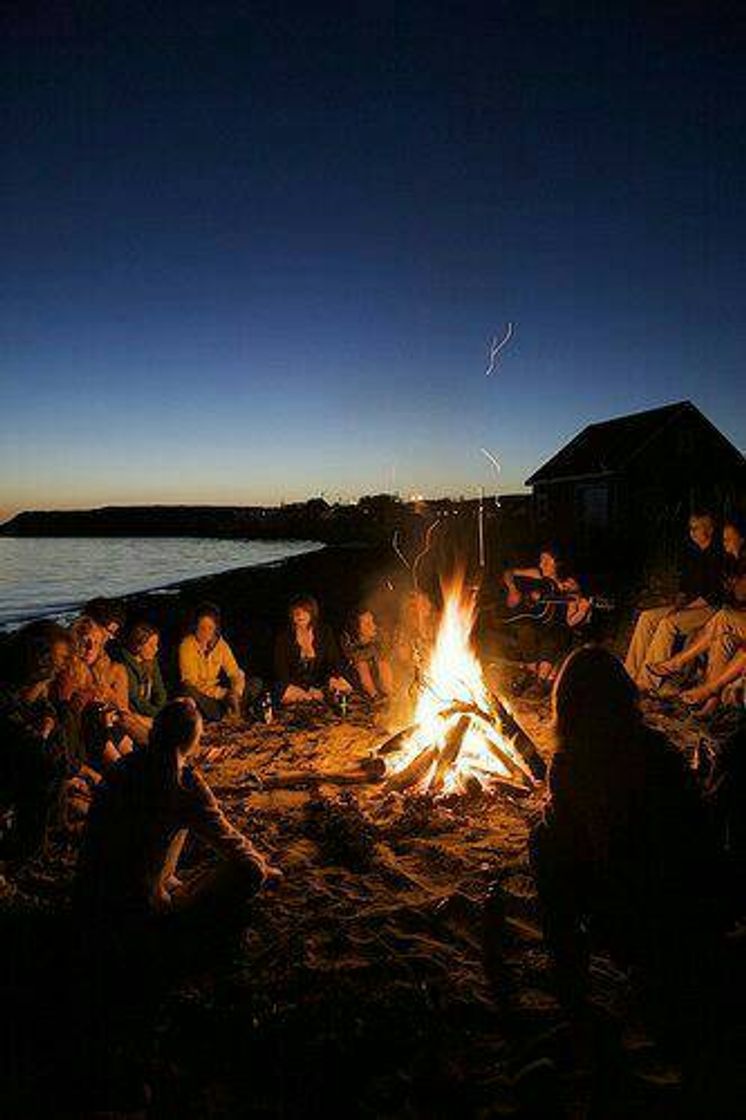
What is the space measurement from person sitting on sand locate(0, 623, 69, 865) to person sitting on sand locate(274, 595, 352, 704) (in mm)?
4274

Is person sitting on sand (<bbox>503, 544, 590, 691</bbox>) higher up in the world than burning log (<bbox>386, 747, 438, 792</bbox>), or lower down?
higher up

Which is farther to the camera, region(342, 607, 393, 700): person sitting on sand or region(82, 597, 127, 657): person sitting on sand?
region(342, 607, 393, 700): person sitting on sand

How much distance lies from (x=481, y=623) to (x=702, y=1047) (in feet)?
25.1

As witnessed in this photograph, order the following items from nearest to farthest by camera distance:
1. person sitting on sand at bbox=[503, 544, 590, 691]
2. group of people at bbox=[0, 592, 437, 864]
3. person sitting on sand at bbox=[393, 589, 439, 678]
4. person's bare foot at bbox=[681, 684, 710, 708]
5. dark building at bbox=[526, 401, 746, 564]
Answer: group of people at bbox=[0, 592, 437, 864] → person's bare foot at bbox=[681, 684, 710, 708] → person sitting on sand at bbox=[393, 589, 439, 678] → person sitting on sand at bbox=[503, 544, 590, 691] → dark building at bbox=[526, 401, 746, 564]

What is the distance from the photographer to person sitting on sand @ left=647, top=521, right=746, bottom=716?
26.3ft

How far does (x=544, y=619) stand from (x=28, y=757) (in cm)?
757

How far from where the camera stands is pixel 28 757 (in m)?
4.82

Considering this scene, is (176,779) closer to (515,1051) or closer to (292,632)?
(515,1051)

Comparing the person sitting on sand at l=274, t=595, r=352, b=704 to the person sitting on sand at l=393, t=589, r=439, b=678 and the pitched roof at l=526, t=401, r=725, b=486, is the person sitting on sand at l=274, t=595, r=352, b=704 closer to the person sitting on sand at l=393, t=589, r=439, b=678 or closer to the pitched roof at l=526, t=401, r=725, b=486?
the person sitting on sand at l=393, t=589, r=439, b=678

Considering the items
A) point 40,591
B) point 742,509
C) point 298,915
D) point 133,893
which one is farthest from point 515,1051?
point 40,591

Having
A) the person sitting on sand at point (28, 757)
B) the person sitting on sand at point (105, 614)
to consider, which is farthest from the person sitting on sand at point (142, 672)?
the person sitting on sand at point (28, 757)

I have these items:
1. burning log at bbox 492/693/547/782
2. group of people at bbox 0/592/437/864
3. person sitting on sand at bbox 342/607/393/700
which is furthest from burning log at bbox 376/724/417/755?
person sitting on sand at bbox 342/607/393/700

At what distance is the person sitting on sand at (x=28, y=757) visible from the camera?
4789mm

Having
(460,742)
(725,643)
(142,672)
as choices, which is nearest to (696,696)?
(725,643)
